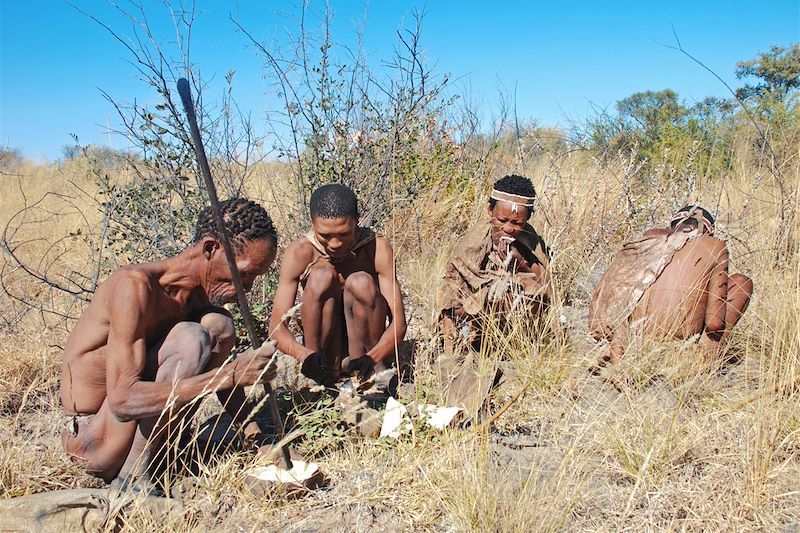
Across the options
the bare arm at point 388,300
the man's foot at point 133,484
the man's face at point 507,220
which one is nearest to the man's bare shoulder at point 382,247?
the bare arm at point 388,300

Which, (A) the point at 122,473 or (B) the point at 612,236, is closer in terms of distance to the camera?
(A) the point at 122,473

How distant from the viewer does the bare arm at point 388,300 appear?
3141mm

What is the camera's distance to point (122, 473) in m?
2.28

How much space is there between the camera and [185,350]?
7.55 ft

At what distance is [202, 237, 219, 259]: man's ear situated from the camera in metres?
2.31

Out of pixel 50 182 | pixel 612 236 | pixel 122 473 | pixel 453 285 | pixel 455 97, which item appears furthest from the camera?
pixel 50 182

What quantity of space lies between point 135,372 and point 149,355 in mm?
196

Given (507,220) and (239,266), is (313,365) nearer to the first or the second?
(239,266)

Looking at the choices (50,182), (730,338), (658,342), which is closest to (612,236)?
(730,338)

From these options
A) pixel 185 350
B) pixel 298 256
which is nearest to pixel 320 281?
pixel 298 256

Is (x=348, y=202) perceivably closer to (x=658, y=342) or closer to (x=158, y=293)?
(x=158, y=293)

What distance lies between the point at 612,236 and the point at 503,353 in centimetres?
208

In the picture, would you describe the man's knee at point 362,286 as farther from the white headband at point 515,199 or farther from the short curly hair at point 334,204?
the white headband at point 515,199

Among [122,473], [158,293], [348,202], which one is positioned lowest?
[122,473]
